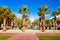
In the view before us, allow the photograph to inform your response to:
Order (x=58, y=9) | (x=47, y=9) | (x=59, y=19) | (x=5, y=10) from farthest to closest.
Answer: (x=59, y=19), (x=58, y=9), (x=47, y=9), (x=5, y=10)

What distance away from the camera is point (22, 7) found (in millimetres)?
38500

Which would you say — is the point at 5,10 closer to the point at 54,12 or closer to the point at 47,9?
the point at 47,9

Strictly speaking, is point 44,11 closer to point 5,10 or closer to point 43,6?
point 43,6

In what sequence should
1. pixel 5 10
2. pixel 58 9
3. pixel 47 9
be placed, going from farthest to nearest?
pixel 58 9 < pixel 47 9 < pixel 5 10

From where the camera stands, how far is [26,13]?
38812 mm

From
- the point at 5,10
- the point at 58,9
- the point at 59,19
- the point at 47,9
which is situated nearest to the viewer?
the point at 5,10

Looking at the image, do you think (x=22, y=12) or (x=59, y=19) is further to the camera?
(x=59, y=19)

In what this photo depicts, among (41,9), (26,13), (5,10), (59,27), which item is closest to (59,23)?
(59,27)

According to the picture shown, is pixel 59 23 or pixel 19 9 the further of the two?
pixel 59 23

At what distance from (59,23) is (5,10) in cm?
2916

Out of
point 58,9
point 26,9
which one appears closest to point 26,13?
point 26,9

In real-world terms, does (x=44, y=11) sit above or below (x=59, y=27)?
above

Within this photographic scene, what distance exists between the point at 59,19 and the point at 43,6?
707 inches

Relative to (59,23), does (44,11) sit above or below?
above
